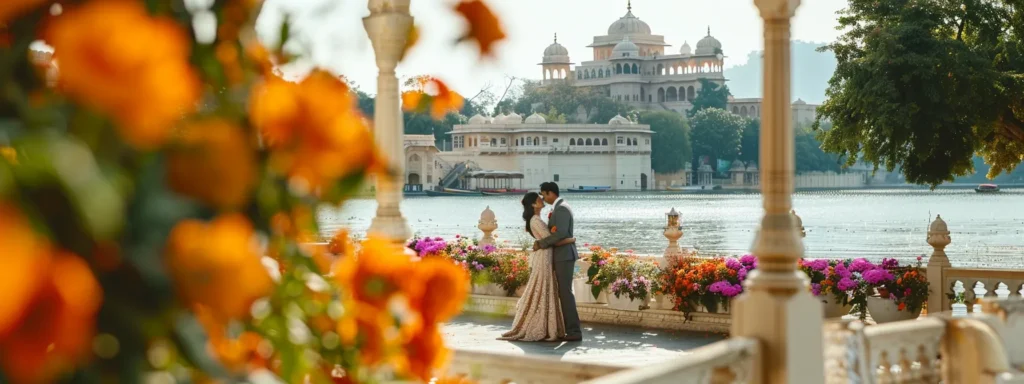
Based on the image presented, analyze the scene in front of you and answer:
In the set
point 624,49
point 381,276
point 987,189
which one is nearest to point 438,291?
point 381,276

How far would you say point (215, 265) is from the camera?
0.75 meters

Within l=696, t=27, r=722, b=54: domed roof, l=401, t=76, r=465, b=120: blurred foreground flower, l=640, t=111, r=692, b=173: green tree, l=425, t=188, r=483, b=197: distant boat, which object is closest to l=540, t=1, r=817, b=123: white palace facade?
l=696, t=27, r=722, b=54: domed roof

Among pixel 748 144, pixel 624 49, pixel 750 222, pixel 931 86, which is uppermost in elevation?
pixel 624 49

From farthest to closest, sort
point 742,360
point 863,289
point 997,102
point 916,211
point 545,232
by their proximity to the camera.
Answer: point 916,211
point 997,102
point 863,289
point 545,232
point 742,360

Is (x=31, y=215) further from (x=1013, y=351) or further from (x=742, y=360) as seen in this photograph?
(x=1013, y=351)

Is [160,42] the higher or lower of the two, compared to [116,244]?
higher

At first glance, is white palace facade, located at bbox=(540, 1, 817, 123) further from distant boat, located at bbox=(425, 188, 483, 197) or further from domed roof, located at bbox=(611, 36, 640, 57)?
distant boat, located at bbox=(425, 188, 483, 197)

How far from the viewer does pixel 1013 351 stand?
15.1 feet

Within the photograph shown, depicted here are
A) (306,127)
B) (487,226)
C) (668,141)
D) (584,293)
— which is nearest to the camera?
(306,127)

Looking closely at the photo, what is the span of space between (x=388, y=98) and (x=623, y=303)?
6.35 metres

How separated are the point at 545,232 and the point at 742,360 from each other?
17.0ft

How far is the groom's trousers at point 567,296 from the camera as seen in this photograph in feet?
29.1

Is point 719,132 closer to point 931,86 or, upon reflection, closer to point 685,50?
point 685,50

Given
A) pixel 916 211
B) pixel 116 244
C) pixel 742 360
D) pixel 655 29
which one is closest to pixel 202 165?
pixel 116 244
